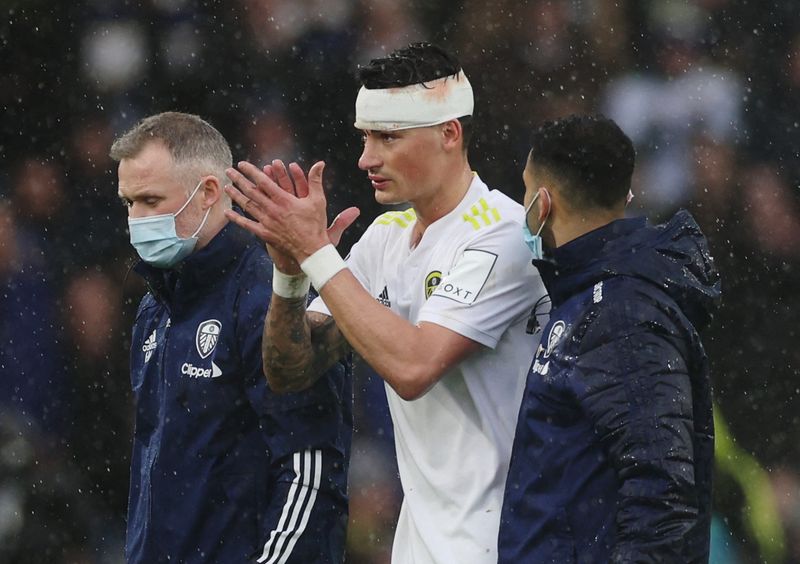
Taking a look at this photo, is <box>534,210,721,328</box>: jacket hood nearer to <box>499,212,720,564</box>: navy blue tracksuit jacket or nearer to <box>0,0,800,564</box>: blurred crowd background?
<box>499,212,720,564</box>: navy blue tracksuit jacket

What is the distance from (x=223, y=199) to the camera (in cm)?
417

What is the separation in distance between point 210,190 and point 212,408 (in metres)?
0.63

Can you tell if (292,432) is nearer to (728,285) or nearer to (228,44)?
(728,285)

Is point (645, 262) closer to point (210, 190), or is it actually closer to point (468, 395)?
point (468, 395)

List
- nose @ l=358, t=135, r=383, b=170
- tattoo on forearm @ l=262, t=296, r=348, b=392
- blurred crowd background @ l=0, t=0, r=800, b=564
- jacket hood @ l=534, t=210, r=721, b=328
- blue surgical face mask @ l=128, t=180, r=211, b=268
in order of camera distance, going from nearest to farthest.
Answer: jacket hood @ l=534, t=210, r=721, b=328, tattoo on forearm @ l=262, t=296, r=348, b=392, nose @ l=358, t=135, r=383, b=170, blue surgical face mask @ l=128, t=180, r=211, b=268, blurred crowd background @ l=0, t=0, r=800, b=564

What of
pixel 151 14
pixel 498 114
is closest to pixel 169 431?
pixel 498 114

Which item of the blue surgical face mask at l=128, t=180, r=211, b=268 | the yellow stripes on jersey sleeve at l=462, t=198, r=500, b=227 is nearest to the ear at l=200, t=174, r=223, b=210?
the blue surgical face mask at l=128, t=180, r=211, b=268

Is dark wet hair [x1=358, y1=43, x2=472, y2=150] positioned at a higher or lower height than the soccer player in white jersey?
higher

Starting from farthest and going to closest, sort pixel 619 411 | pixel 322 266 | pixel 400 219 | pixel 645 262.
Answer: pixel 400 219
pixel 322 266
pixel 645 262
pixel 619 411

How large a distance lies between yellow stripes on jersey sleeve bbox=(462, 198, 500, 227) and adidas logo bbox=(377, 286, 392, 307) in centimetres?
29

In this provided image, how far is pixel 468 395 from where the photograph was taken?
3.73 m

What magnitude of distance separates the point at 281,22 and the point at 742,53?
6.31 ft

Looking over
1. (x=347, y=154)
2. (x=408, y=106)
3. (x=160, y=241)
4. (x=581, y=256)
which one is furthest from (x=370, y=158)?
(x=347, y=154)

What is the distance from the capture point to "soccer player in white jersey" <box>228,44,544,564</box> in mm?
3617
